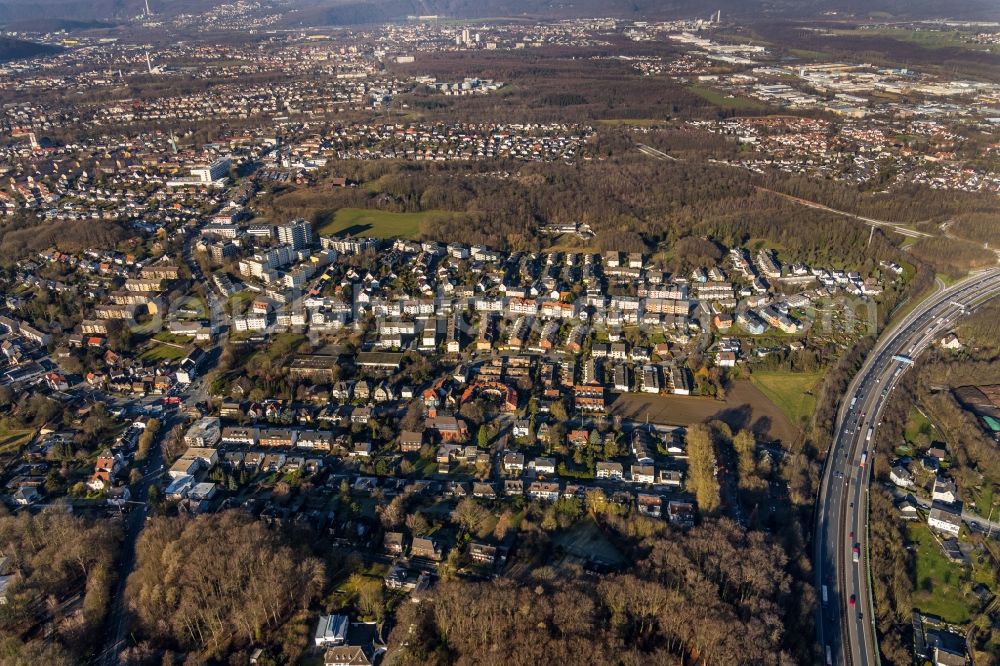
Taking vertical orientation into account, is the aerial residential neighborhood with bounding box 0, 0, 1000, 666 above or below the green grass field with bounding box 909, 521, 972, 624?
above

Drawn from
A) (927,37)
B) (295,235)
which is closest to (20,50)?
(295,235)

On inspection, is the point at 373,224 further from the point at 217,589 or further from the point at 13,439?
the point at 217,589

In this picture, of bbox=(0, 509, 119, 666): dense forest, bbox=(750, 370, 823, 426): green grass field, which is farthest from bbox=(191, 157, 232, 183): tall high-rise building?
bbox=(750, 370, 823, 426): green grass field

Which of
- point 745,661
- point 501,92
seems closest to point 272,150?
point 501,92

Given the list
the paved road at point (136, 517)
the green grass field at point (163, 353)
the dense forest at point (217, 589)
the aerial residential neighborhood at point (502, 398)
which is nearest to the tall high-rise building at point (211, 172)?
the aerial residential neighborhood at point (502, 398)

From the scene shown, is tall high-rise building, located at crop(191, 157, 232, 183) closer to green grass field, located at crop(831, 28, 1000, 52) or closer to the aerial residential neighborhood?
the aerial residential neighborhood

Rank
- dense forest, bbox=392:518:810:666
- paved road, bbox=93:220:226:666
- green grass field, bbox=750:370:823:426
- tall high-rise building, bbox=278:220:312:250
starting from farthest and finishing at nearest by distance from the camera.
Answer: tall high-rise building, bbox=278:220:312:250, green grass field, bbox=750:370:823:426, paved road, bbox=93:220:226:666, dense forest, bbox=392:518:810:666
